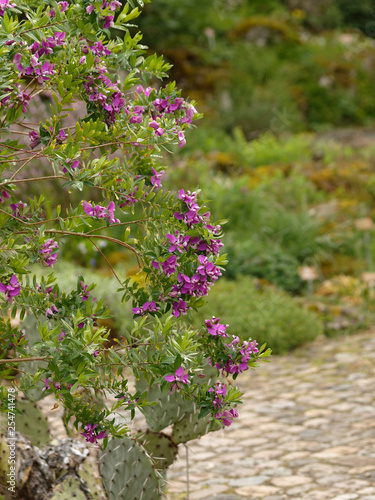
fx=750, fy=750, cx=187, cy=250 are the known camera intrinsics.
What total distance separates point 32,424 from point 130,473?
2.38 feet

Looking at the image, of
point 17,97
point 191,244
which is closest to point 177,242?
point 191,244

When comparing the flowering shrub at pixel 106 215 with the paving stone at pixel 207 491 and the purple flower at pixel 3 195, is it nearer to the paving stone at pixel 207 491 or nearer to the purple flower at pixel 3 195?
the purple flower at pixel 3 195

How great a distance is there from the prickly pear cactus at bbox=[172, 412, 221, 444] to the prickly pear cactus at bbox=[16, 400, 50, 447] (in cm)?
65

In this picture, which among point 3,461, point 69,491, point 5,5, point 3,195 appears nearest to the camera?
point 5,5

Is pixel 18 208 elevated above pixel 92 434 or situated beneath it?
elevated above

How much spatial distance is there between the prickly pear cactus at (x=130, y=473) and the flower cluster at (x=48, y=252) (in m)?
0.80

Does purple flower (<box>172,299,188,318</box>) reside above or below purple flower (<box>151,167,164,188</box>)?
below

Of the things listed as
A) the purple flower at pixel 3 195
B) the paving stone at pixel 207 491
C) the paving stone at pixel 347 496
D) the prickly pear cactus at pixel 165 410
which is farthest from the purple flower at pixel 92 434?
the paving stone at pixel 347 496

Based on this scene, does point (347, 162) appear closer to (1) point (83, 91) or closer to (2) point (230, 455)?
(2) point (230, 455)

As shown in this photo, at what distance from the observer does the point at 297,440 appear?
14.3 feet

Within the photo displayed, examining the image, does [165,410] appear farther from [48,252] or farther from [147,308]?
[48,252]

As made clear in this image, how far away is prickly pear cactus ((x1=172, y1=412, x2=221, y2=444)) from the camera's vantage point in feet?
10.1

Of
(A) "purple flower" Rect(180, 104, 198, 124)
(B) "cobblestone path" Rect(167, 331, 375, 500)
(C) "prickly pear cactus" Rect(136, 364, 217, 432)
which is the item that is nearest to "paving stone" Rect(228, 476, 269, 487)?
(B) "cobblestone path" Rect(167, 331, 375, 500)

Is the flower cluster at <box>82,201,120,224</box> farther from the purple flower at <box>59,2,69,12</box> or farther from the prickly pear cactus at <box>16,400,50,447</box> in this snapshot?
the prickly pear cactus at <box>16,400,50,447</box>
